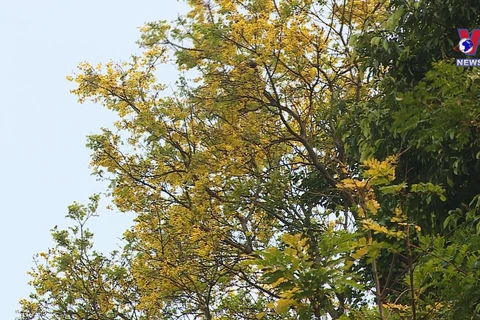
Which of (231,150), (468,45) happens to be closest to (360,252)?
(468,45)

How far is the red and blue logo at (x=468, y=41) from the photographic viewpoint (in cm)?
456

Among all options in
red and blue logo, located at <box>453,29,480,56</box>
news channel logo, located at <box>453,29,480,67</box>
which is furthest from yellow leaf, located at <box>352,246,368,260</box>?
red and blue logo, located at <box>453,29,480,56</box>

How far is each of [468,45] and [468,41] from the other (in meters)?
0.04

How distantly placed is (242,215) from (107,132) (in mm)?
2129

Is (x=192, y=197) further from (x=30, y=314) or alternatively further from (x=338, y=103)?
(x=30, y=314)

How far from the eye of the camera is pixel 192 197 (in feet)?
27.3

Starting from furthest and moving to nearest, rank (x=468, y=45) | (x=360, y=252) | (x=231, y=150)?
(x=231, y=150)
(x=468, y=45)
(x=360, y=252)

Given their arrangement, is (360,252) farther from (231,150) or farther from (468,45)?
(231,150)

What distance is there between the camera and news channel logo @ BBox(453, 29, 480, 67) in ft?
14.9

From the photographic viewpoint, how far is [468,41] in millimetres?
4730

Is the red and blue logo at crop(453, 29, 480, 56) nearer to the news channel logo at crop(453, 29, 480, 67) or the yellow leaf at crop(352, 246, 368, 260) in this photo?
the news channel logo at crop(453, 29, 480, 67)

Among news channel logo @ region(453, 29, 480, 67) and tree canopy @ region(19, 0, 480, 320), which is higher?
tree canopy @ region(19, 0, 480, 320)

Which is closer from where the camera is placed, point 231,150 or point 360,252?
point 360,252

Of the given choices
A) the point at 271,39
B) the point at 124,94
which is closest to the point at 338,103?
the point at 271,39
